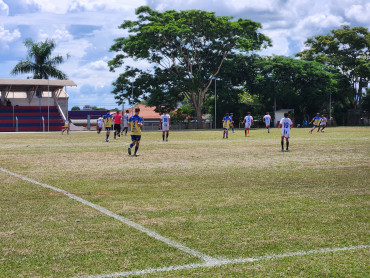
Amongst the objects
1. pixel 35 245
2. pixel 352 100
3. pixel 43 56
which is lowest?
pixel 35 245

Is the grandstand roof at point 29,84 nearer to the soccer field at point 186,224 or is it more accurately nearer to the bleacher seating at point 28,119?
the bleacher seating at point 28,119

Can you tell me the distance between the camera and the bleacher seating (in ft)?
196

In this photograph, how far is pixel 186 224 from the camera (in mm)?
6590

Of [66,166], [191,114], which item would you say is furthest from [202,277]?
[191,114]

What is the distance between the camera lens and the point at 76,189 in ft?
32.4

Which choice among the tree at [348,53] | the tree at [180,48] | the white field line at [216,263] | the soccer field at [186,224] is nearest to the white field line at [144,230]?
the soccer field at [186,224]

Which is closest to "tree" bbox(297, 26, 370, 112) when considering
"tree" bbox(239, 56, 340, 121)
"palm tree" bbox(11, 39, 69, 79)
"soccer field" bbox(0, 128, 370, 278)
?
"tree" bbox(239, 56, 340, 121)

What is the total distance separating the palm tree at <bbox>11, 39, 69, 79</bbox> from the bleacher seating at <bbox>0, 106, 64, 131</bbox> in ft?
23.1

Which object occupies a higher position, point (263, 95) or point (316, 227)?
point (263, 95)

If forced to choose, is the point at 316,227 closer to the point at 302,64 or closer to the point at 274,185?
the point at 274,185

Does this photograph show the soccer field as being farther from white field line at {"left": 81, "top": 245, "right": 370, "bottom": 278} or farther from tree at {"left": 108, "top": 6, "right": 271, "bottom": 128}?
tree at {"left": 108, "top": 6, "right": 271, "bottom": 128}

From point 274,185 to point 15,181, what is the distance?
5.89 metres

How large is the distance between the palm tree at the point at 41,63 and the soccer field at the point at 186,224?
59.9 meters

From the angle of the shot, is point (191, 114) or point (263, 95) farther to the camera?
point (191, 114)
